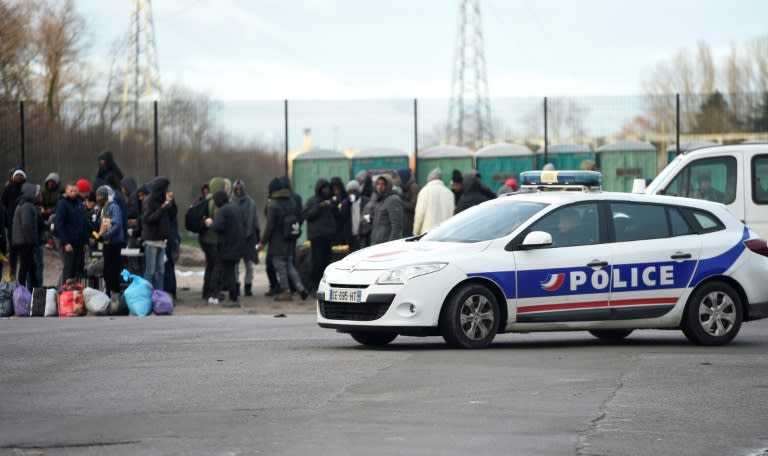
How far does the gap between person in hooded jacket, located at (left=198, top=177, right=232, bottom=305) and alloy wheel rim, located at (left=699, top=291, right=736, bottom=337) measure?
954cm

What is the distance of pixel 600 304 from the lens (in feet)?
42.4

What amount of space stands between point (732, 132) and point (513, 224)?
2263cm

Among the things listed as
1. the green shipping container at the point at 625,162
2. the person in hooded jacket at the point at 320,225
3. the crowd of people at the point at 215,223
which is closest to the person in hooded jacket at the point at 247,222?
the crowd of people at the point at 215,223

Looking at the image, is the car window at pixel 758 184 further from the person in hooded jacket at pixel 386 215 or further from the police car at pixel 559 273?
the person in hooded jacket at pixel 386 215

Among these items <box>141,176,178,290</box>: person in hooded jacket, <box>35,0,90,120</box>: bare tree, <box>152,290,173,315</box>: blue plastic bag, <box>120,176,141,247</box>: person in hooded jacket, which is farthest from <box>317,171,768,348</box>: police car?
<box>35,0,90,120</box>: bare tree

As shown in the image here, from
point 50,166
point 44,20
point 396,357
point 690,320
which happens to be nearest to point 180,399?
point 396,357

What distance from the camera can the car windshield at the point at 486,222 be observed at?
12898mm

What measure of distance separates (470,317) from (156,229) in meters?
8.95

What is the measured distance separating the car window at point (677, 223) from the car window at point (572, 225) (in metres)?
0.86

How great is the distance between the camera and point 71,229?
65.0 ft

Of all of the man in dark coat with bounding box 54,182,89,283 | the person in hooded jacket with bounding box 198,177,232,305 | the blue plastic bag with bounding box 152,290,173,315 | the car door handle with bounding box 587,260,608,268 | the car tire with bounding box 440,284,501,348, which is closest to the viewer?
the car tire with bounding box 440,284,501,348

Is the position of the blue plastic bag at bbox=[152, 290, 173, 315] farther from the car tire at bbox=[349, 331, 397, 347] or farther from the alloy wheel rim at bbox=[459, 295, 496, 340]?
the alloy wheel rim at bbox=[459, 295, 496, 340]

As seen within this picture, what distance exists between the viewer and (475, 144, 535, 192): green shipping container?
32059mm

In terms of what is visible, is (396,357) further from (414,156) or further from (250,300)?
(414,156)
